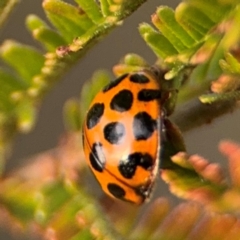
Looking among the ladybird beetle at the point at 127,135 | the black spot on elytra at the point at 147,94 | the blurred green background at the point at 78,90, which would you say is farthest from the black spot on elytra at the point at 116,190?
the blurred green background at the point at 78,90

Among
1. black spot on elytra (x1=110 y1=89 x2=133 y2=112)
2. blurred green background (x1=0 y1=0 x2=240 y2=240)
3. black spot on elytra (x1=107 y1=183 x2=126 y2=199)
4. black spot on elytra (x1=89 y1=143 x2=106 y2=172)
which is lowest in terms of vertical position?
blurred green background (x1=0 y1=0 x2=240 y2=240)

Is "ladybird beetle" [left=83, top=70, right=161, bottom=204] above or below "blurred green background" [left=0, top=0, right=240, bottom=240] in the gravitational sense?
above

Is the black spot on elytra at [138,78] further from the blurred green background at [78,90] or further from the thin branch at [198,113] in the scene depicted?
the blurred green background at [78,90]

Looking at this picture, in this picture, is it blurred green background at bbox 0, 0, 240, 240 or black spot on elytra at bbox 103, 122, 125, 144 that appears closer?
black spot on elytra at bbox 103, 122, 125, 144

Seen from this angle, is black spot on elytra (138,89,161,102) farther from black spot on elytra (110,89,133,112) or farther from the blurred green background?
the blurred green background

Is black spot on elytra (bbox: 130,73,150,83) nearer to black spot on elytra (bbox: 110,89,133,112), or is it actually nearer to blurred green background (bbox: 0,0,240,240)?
black spot on elytra (bbox: 110,89,133,112)

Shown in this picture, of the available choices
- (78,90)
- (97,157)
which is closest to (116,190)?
(97,157)

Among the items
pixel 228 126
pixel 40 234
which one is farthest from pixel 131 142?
pixel 228 126

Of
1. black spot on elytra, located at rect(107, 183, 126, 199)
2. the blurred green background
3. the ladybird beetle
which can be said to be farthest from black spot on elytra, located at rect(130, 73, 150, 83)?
the blurred green background
